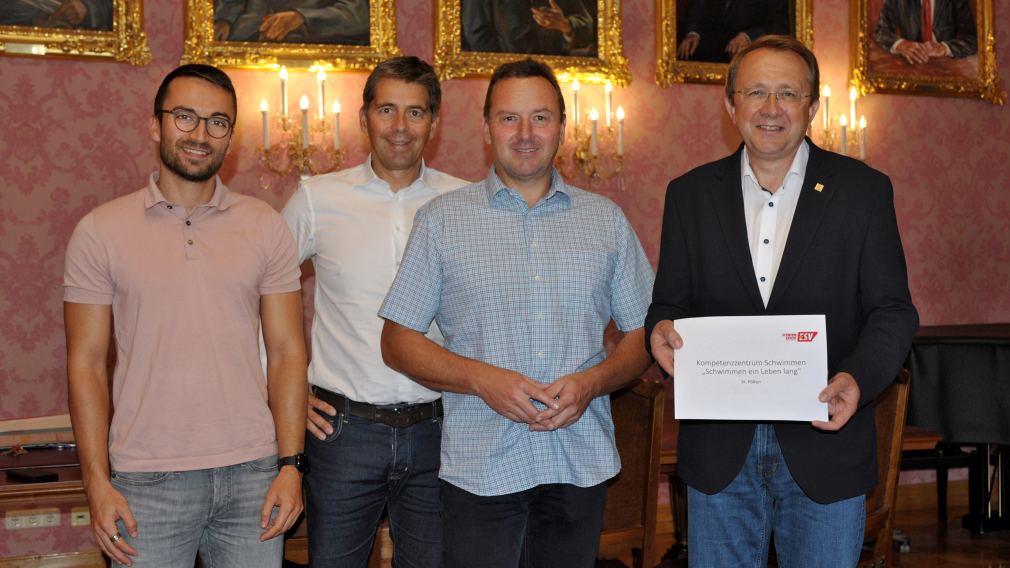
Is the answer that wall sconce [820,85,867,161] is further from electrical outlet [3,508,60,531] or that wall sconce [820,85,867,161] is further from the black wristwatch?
electrical outlet [3,508,60,531]

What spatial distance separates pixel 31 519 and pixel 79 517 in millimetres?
210

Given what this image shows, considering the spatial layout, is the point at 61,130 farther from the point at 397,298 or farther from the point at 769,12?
the point at 769,12

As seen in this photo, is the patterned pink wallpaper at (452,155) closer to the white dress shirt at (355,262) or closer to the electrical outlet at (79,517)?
the electrical outlet at (79,517)

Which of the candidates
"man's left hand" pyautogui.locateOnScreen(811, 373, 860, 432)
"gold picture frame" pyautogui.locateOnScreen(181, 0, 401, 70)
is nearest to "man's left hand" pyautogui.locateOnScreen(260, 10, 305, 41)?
"gold picture frame" pyautogui.locateOnScreen(181, 0, 401, 70)

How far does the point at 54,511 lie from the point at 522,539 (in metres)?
3.24

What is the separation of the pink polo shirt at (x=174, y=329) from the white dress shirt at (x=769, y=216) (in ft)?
3.88

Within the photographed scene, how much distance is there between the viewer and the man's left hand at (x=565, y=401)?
2.14m

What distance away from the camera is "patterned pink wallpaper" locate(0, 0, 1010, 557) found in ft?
14.6

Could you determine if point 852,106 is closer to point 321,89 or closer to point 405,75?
point 321,89

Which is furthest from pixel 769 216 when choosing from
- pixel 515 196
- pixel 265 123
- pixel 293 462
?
pixel 265 123

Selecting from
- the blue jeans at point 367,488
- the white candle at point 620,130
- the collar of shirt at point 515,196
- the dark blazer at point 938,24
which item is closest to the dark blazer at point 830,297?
the collar of shirt at point 515,196

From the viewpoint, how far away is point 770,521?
2.14 meters

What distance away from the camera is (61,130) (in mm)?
4465

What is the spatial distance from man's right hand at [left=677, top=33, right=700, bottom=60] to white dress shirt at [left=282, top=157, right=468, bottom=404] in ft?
9.38
